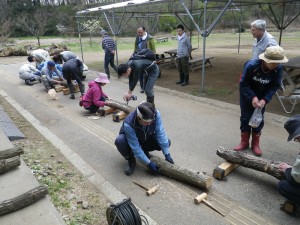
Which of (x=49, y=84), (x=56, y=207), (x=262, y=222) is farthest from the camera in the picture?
(x=49, y=84)

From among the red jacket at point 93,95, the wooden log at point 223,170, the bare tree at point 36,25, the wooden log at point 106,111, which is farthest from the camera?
the bare tree at point 36,25

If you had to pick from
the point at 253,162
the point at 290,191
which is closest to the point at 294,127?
the point at 290,191

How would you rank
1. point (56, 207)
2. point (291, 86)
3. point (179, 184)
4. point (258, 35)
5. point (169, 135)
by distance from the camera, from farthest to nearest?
point (291, 86) → point (169, 135) → point (258, 35) → point (179, 184) → point (56, 207)

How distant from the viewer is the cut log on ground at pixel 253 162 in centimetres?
348

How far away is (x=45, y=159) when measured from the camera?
4438 millimetres

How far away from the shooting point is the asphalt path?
3.18m

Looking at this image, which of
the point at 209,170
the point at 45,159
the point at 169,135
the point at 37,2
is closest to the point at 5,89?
the point at 45,159

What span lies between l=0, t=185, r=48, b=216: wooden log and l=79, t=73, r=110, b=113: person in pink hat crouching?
336 cm

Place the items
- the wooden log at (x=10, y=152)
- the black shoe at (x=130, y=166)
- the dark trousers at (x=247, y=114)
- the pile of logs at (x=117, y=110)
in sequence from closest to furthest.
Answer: the wooden log at (x=10, y=152) < the black shoe at (x=130, y=166) < the dark trousers at (x=247, y=114) < the pile of logs at (x=117, y=110)

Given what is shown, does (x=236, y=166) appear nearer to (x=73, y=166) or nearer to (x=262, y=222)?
(x=262, y=222)

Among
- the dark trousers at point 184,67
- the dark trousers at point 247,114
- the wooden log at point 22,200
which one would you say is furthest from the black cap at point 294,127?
the dark trousers at point 184,67

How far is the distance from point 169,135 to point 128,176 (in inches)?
63.3

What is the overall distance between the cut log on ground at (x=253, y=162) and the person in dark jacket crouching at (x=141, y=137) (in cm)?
85

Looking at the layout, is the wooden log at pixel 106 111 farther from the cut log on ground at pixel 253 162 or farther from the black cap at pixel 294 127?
the black cap at pixel 294 127
